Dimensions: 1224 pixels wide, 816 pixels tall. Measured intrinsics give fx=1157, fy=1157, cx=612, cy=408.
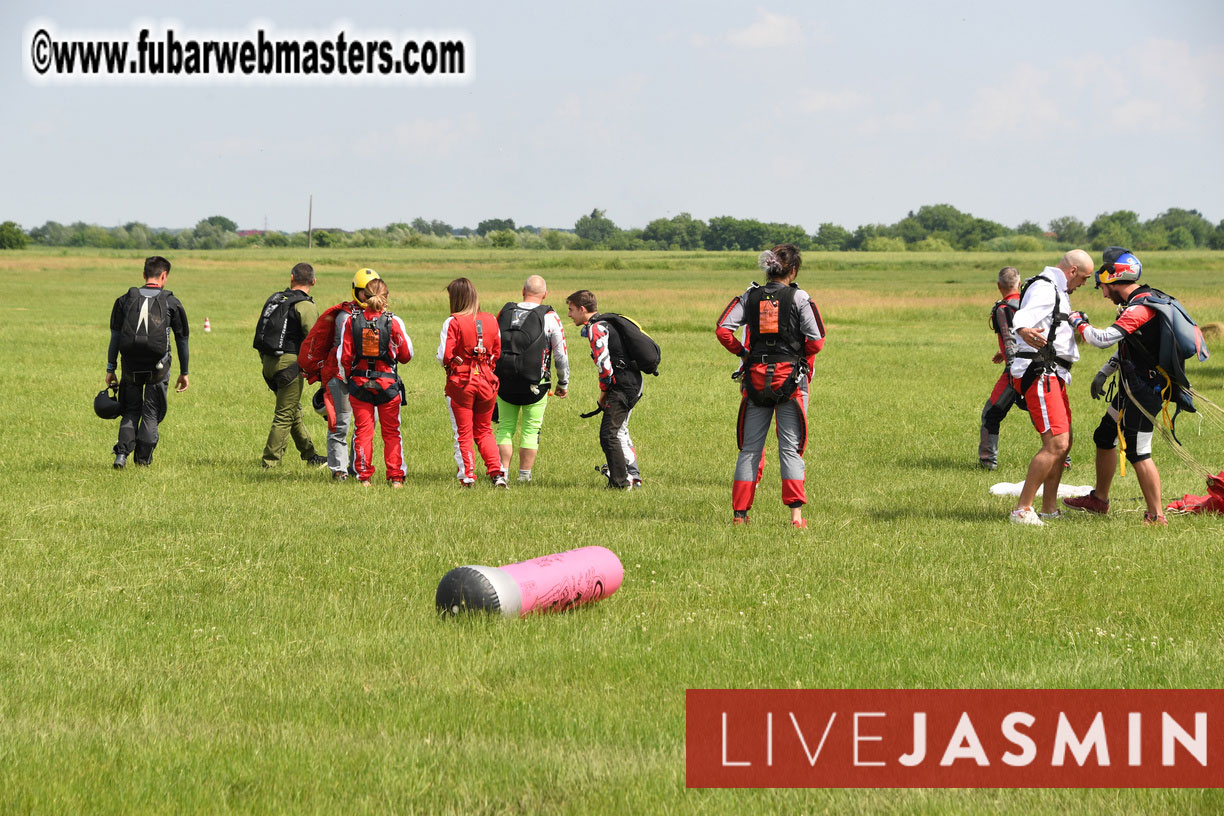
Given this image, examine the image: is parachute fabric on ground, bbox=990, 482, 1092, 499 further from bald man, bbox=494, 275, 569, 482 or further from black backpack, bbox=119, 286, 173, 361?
black backpack, bbox=119, 286, 173, 361

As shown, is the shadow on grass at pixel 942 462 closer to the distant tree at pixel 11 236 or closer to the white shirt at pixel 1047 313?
the white shirt at pixel 1047 313

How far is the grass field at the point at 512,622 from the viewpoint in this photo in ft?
15.2

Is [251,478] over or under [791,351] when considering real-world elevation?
under

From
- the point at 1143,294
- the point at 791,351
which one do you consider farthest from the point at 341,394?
the point at 1143,294

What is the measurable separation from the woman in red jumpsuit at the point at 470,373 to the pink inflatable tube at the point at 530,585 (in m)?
4.92

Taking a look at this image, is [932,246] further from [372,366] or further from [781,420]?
[781,420]

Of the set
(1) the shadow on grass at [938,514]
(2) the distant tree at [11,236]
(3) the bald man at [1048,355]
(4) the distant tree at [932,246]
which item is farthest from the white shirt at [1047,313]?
(4) the distant tree at [932,246]

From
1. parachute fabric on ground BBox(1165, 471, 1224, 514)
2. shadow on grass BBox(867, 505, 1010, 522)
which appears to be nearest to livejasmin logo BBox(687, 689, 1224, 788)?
shadow on grass BBox(867, 505, 1010, 522)

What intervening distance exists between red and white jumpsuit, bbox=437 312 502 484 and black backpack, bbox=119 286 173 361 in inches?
127

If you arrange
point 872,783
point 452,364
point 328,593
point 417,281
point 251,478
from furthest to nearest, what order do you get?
1. point 417,281
2. point 251,478
3. point 452,364
4. point 328,593
5. point 872,783

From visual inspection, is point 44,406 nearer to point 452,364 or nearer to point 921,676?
point 452,364

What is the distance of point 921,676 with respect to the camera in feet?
19.5

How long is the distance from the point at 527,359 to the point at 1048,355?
537 centimetres

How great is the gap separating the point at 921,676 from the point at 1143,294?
5.46m
